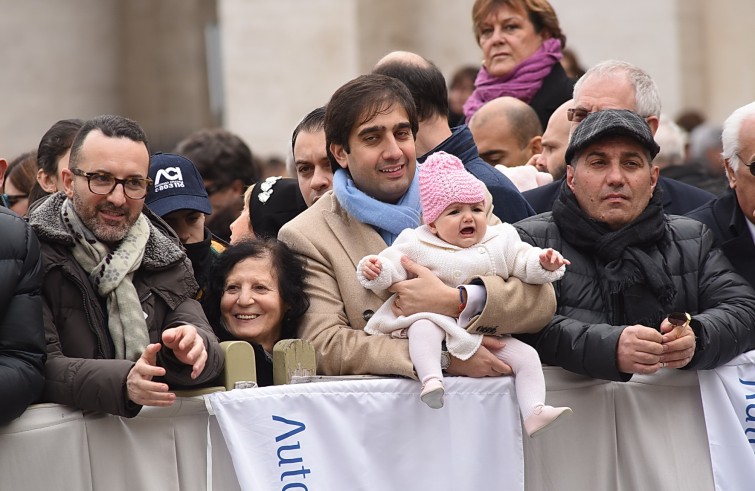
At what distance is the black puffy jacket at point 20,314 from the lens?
4863 millimetres

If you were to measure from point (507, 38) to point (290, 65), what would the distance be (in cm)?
728

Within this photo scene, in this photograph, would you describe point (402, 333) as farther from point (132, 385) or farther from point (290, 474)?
Result: point (132, 385)

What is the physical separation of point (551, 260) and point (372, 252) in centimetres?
73

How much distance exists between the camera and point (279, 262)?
5.82 meters

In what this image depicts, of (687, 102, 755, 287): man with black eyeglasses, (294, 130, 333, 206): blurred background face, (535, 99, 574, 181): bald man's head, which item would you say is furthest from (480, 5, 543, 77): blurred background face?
(687, 102, 755, 287): man with black eyeglasses

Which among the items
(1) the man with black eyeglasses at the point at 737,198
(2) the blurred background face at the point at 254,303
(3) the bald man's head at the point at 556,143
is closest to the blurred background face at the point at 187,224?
(2) the blurred background face at the point at 254,303

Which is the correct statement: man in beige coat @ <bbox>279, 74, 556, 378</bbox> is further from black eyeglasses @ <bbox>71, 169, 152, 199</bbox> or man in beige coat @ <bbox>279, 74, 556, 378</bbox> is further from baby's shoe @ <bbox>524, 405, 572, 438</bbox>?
black eyeglasses @ <bbox>71, 169, 152, 199</bbox>

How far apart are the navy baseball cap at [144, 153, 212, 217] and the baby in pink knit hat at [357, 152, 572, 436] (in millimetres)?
1170

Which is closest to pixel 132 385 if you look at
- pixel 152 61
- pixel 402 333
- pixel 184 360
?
pixel 184 360

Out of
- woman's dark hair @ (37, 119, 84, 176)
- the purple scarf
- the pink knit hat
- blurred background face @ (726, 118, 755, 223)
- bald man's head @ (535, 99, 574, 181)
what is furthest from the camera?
the purple scarf

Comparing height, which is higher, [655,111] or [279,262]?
[655,111]

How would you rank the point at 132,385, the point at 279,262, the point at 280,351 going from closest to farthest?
the point at 132,385
the point at 280,351
the point at 279,262

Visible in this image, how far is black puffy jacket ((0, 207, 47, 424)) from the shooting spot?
4863 mm

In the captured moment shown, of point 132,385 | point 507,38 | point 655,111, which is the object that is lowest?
point 132,385
